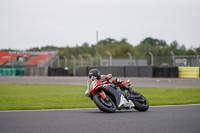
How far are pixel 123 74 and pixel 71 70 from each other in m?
9.78

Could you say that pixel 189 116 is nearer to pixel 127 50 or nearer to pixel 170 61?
pixel 170 61

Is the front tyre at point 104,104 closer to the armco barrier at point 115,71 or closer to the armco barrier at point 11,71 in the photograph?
the armco barrier at point 115,71

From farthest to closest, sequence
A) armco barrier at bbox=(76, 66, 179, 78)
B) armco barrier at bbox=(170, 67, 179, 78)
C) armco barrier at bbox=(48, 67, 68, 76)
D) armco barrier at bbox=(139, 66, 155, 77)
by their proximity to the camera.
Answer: armco barrier at bbox=(48, 67, 68, 76) → armco barrier at bbox=(139, 66, 155, 77) → armco barrier at bbox=(76, 66, 179, 78) → armco barrier at bbox=(170, 67, 179, 78)

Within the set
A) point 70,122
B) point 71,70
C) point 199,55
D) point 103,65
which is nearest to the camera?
point 70,122

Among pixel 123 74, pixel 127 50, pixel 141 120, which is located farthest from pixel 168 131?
pixel 127 50

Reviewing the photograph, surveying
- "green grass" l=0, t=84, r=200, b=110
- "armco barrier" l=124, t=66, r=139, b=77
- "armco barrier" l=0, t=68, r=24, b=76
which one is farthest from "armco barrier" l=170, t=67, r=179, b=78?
"armco barrier" l=0, t=68, r=24, b=76

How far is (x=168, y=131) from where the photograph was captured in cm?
657

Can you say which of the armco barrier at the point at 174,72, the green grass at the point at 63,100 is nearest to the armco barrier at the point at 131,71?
the armco barrier at the point at 174,72

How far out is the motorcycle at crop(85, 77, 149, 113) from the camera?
9.77 meters

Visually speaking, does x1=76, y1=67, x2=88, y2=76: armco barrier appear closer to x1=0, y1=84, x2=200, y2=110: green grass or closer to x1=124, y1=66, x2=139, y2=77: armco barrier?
x1=124, y1=66, x2=139, y2=77: armco barrier

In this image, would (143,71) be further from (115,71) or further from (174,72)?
(115,71)

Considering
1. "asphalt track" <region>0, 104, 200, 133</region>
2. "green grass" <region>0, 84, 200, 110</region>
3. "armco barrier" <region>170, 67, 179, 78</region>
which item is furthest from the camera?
"armco barrier" <region>170, 67, 179, 78</region>

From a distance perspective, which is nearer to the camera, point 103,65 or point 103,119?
point 103,119

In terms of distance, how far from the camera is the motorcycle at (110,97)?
9.77 metres
